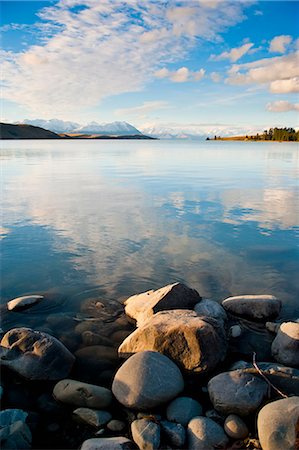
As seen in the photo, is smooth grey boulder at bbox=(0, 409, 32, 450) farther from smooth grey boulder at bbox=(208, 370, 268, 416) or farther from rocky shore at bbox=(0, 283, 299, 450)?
smooth grey boulder at bbox=(208, 370, 268, 416)

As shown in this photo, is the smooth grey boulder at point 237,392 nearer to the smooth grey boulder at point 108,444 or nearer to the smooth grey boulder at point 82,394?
the smooth grey boulder at point 108,444

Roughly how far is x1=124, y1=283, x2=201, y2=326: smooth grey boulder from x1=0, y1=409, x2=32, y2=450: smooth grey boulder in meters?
3.30

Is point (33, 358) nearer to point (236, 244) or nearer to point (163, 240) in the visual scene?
point (163, 240)

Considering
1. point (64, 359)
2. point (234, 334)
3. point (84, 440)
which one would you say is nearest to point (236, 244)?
point (234, 334)

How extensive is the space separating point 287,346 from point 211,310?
192 centimetres

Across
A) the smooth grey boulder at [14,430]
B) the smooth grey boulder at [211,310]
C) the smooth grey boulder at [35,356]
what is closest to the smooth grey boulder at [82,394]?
the smooth grey boulder at [35,356]

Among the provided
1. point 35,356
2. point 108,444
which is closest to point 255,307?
point 108,444

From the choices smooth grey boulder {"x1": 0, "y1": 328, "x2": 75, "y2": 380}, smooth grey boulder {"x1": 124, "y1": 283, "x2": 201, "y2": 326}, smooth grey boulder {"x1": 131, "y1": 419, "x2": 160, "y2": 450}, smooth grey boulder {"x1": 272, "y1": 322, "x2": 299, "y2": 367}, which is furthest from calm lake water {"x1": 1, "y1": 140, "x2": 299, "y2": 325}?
smooth grey boulder {"x1": 131, "y1": 419, "x2": 160, "y2": 450}

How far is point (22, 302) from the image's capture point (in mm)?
9250

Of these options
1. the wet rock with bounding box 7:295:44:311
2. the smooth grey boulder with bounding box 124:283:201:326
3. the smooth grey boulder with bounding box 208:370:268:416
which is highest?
the smooth grey boulder with bounding box 124:283:201:326

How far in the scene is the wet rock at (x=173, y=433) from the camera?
5.32 metres

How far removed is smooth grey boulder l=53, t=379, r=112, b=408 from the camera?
607 centimetres

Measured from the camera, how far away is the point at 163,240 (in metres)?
14.5

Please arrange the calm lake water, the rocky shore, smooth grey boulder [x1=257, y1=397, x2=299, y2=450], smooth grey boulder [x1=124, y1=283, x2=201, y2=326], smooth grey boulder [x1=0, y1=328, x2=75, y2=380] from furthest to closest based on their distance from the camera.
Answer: the calm lake water, smooth grey boulder [x1=124, y1=283, x2=201, y2=326], smooth grey boulder [x1=0, y1=328, x2=75, y2=380], the rocky shore, smooth grey boulder [x1=257, y1=397, x2=299, y2=450]
